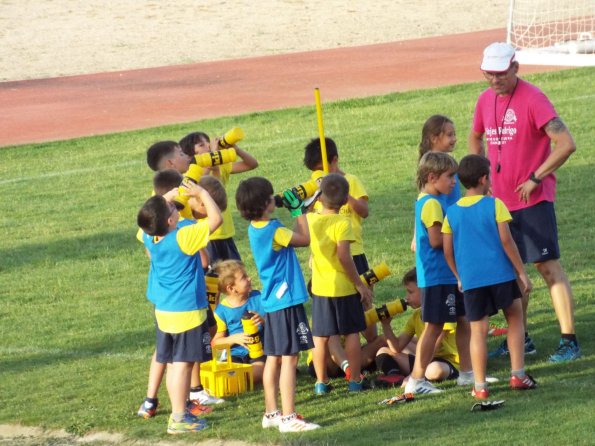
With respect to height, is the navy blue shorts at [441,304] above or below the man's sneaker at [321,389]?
above

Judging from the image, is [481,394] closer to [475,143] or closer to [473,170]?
[473,170]

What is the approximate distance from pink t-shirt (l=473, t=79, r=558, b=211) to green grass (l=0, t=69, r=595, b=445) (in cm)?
114

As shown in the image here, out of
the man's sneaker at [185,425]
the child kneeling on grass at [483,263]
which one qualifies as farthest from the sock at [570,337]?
the man's sneaker at [185,425]

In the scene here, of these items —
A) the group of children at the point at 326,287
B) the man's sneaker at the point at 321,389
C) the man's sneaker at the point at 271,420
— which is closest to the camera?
the man's sneaker at the point at 271,420

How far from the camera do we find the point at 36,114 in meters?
23.7

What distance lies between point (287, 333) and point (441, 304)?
1056 mm

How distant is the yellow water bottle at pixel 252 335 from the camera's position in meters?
8.63

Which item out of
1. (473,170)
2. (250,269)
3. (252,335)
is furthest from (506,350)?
(250,269)

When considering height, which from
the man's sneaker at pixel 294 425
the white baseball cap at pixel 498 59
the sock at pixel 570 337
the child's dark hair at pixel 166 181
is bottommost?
the man's sneaker at pixel 294 425

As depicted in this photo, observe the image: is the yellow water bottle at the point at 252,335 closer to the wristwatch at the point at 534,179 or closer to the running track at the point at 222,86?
the wristwatch at the point at 534,179

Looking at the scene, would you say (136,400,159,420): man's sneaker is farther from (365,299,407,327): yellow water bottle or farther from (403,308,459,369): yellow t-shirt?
(403,308,459,369): yellow t-shirt

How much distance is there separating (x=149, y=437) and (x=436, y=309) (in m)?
1.96

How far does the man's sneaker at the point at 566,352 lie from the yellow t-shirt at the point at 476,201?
1.26 meters

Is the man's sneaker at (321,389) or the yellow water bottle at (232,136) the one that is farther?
the yellow water bottle at (232,136)
